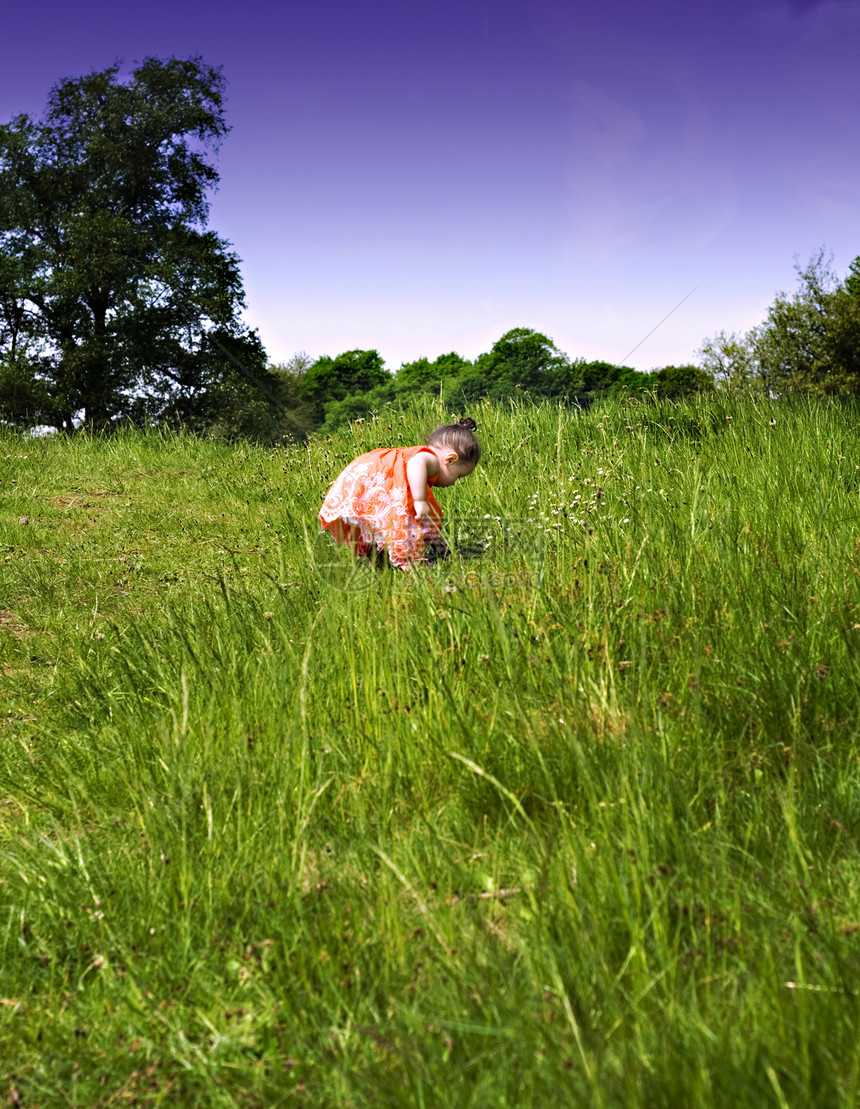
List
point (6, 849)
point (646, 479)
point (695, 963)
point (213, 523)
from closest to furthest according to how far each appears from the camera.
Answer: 1. point (695, 963)
2. point (6, 849)
3. point (646, 479)
4. point (213, 523)

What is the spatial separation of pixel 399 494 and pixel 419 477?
27cm

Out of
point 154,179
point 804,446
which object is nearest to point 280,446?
point 804,446

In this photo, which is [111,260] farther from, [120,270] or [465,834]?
[465,834]

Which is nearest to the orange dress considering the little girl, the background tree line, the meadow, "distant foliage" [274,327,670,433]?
the little girl

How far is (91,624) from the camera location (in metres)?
5.00

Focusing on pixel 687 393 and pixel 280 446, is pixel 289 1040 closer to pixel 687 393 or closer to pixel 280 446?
pixel 687 393

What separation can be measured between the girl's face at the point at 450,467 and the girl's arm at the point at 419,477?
3.8 inches

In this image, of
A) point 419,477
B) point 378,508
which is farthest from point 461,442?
point 378,508

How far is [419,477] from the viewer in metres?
5.54

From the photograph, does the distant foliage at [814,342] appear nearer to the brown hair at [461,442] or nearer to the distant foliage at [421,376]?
the distant foliage at [421,376]

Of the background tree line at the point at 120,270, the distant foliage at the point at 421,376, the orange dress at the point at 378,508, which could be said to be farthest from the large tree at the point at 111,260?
the orange dress at the point at 378,508

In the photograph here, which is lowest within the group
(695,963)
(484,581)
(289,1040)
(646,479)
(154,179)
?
(289,1040)

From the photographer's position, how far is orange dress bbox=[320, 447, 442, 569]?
560 centimetres

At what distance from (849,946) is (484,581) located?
73.2 inches
